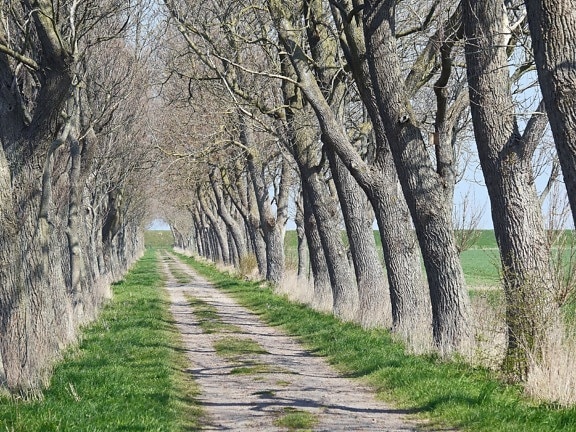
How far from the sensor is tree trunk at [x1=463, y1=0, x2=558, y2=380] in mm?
9875

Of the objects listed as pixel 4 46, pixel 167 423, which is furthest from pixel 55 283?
pixel 167 423

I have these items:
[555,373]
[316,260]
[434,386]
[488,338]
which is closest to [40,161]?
[434,386]

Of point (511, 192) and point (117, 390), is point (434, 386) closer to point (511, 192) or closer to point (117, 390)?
point (511, 192)

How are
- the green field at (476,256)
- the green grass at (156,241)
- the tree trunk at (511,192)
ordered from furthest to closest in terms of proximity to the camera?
the green grass at (156,241)
the green field at (476,256)
the tree trunk at (511,192)

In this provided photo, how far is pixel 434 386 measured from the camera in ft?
32.7

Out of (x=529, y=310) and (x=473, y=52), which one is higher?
(x=473, y=52)

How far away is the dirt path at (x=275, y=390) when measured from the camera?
8.97m

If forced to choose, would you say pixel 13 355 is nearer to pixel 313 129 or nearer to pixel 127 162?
pixel 313 129

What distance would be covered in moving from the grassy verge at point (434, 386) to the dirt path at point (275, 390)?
0.29 m

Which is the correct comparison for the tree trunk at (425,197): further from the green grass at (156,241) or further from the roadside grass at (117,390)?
the green grass at (156,241)

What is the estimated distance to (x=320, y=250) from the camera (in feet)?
75.4

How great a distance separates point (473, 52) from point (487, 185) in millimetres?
1536

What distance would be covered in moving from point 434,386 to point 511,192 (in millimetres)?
2323

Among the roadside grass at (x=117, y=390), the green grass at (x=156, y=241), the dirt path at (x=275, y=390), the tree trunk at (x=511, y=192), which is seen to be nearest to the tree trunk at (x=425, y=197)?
the dirt path at (x=275, y=390)
